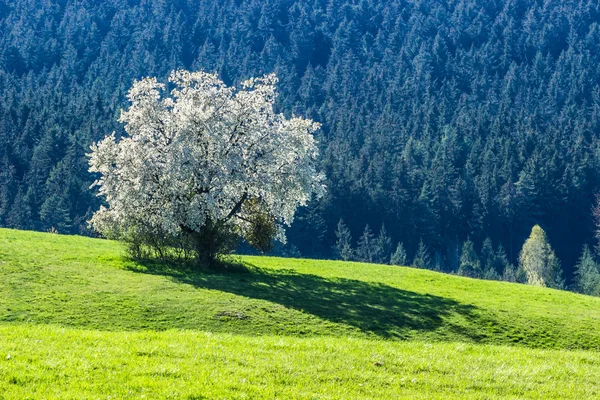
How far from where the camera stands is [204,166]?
159 feet

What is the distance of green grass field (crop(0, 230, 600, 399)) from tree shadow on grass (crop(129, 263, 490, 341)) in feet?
0.52

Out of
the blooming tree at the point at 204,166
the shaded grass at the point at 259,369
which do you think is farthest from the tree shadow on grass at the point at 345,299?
the shaded grass at the point at 259,369

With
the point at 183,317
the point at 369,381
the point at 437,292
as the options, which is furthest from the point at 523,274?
the point at 369,381

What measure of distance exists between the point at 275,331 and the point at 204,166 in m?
17.6

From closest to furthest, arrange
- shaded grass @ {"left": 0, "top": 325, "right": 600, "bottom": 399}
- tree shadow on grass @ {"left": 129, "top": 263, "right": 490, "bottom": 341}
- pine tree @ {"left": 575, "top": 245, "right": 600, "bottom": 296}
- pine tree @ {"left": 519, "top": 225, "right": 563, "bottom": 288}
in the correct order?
1. shaded grass @ {"left": 0, "top": 325, "right": 600, "bottom": 399}
2. tree shadow on grass @ {"left": 129, "top": 263, "right": 490, "bottom": 341}
3. pine tree @ {"left": 575, "top": 245, "right": 600, "bottom": 296}
4. pine tree @ {"left": 519, "top": 225, "right": 563, "bottom": 288}

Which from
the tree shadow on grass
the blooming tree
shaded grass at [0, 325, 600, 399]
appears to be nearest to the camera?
shaded grass at [0, 325, 600, 399]

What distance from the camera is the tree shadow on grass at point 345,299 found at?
38.2 metres

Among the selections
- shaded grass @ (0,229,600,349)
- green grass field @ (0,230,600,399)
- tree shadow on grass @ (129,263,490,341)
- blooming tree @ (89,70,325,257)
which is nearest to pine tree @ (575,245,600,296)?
green grass field @ (0,230,600,399)

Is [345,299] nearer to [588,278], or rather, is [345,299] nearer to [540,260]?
[540,260]

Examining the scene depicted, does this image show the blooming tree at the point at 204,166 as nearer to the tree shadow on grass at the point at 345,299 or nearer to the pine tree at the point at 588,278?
the tree shadow on grass at the point at 345,299

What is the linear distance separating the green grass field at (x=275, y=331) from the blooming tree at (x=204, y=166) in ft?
10.9

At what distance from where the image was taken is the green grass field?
1906 centimetres

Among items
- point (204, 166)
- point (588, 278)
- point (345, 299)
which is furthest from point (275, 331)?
point (588, 278)

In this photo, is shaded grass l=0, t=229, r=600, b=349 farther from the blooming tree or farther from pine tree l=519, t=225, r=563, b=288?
pine tree l=519, t=225, r=563, b=288
